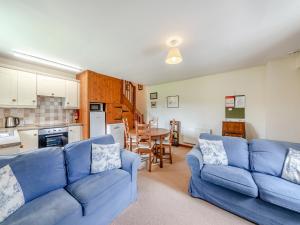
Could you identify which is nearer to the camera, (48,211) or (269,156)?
(48,211)

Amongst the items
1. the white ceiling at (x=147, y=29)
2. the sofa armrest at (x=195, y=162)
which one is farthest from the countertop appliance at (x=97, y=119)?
the sofa armrest at (x=195, y=162)

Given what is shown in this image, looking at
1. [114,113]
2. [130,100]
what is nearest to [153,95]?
[130,100]

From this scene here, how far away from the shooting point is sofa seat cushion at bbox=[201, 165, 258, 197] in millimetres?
1518

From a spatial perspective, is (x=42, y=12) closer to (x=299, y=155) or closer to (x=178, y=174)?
(x=178, y=174)

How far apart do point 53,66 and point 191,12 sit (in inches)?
136

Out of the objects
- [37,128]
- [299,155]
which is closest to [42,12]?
[37,128]

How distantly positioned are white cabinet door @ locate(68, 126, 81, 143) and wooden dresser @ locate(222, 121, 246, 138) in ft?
13.4

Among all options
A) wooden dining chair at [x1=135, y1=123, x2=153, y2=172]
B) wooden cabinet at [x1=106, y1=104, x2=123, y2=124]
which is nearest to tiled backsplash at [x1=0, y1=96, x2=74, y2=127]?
wooden cabinet at [x1=106, y1=104, x2=123, y2=124]

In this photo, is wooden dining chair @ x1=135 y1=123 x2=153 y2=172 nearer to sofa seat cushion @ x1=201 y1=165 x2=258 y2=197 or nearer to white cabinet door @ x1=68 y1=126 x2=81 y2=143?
sofa seat cushion @ x1=201 y1=165 x2=258 y2=197

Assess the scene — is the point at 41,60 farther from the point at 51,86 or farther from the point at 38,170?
the point at 38,170

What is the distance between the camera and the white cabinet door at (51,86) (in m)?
3.20

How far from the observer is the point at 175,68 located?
3.70 meters

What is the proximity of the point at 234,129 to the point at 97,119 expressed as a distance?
12.8 ft

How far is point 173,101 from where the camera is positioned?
5.23m
